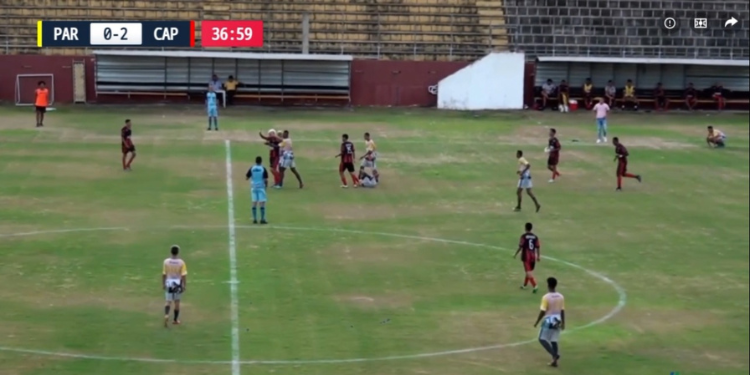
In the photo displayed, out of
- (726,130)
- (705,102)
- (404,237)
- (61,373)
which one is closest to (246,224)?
(404,237)

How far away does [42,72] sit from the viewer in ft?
199

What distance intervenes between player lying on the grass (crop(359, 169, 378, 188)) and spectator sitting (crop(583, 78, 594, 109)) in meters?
24.5

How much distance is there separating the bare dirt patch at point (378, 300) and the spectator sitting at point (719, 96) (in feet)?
135

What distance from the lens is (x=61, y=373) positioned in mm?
21438

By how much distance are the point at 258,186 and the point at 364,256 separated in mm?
4021

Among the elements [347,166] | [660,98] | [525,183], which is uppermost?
[660,98]

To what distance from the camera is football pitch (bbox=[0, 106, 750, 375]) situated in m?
23.4

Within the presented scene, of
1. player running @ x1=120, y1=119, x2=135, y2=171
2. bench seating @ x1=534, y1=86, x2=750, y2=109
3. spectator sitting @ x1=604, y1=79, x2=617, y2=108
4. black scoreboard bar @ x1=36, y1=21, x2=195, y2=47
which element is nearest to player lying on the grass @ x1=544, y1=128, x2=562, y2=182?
player running @ x1=120, y1=119, x2=135, y2=171

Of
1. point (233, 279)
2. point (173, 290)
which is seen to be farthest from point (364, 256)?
point (173, 290)

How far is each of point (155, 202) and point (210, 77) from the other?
25602 millimetres

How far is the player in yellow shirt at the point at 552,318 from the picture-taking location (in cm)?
2214

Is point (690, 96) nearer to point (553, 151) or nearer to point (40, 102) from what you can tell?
point (553, 151)

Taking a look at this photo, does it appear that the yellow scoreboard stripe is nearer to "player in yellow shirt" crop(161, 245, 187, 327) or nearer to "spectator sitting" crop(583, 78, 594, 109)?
"spectator sitting" crop(583, 78, 594, 109)

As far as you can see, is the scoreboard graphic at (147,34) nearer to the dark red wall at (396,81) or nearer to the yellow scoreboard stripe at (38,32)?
the yellow scoreboard stripe at (38,32)
